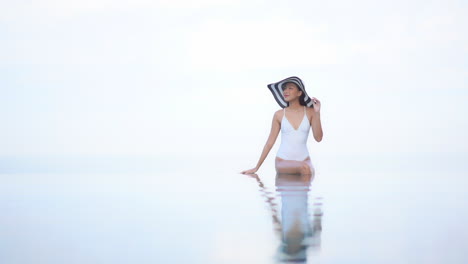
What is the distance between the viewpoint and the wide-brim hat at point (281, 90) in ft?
36.5

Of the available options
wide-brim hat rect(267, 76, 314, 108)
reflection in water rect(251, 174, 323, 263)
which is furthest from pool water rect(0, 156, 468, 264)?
wide-brim hat rect(267, 76, 314, 108)

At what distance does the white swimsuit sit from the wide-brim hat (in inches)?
9.4

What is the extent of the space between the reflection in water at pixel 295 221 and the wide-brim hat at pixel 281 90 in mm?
2169

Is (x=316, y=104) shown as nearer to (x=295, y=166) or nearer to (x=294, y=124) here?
(x=294, y=124)

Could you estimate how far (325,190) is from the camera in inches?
363

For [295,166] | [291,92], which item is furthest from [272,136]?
[291,92]

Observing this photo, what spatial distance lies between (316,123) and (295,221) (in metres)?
5.72

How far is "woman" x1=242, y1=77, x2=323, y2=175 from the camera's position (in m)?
11.3

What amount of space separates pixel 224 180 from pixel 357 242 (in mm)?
7267

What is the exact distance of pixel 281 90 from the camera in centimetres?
1166

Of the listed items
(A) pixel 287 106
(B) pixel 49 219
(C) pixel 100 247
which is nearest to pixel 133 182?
(A) pixel 287 106

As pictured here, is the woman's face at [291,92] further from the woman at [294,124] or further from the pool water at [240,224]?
the pool water at [240,224]

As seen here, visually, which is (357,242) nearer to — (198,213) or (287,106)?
(198,213)

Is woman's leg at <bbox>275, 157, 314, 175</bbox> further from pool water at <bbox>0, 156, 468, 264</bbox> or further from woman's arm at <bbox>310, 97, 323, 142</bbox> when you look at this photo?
pool water at <bbox>0, 156, 468, 264</bbox>
